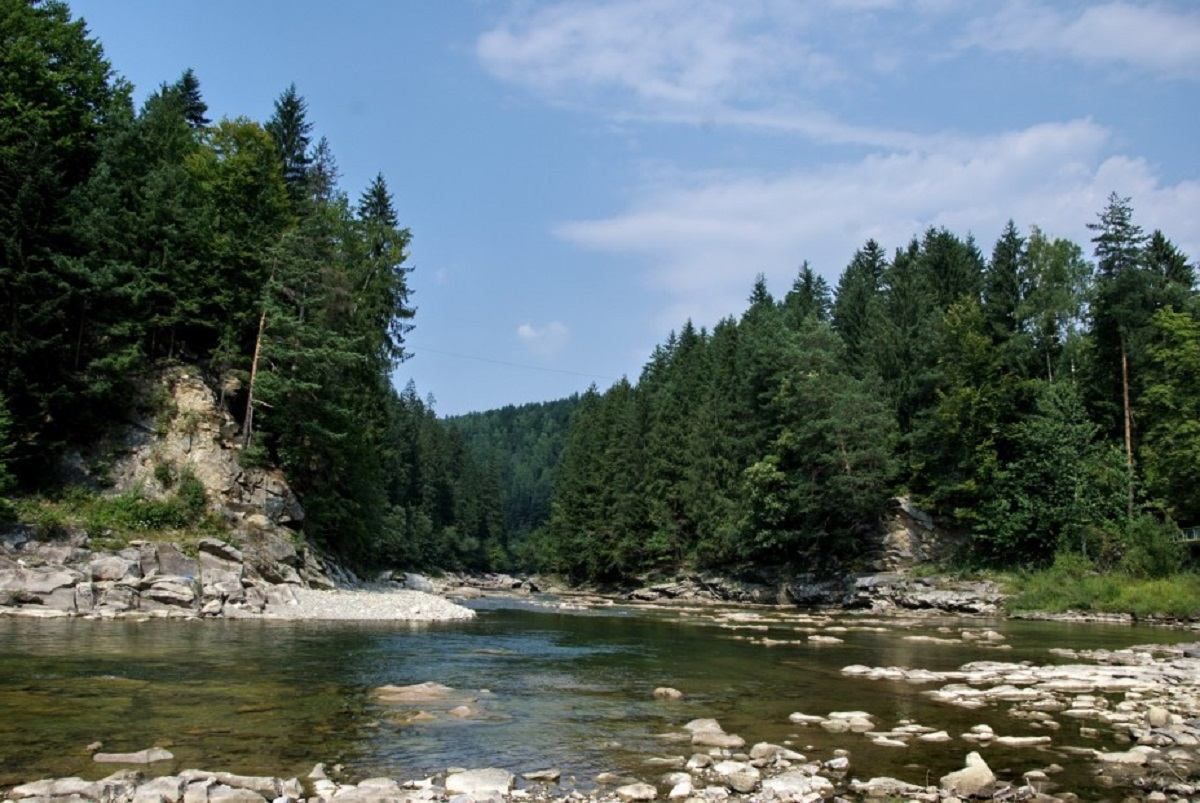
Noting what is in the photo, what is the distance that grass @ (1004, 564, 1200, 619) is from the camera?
38.6 meters

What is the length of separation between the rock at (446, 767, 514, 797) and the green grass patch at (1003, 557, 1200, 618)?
3881 cm

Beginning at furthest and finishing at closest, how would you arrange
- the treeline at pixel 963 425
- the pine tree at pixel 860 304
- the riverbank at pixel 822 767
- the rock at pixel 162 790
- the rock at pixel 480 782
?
the pine tree at pixel 860 304 < the treeline at pixel 963 425 < the rock at pixel 480 782 < the riverbank at pixel 822 767 < the rock at pixel 162 790

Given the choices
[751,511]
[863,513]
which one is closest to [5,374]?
[751,511]

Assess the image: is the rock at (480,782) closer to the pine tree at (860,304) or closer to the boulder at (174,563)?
the boulder at (174,563)

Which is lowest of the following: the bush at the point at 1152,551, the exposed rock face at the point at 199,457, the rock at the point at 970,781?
the rock at the point at 970,781

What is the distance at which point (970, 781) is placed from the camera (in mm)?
10320

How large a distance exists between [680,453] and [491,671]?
62.6 meters

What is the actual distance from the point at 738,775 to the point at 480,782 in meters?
3.25

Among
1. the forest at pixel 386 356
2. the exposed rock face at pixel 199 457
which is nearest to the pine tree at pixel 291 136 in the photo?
the forest at pixel 386 356

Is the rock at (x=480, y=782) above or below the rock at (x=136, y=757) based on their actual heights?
below

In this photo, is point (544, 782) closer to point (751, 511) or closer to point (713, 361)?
point (751, 511)

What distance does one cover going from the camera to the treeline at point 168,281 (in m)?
37.5

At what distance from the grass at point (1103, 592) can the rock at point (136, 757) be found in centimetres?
4184

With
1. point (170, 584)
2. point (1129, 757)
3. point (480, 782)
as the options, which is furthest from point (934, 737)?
point (170, 584)
